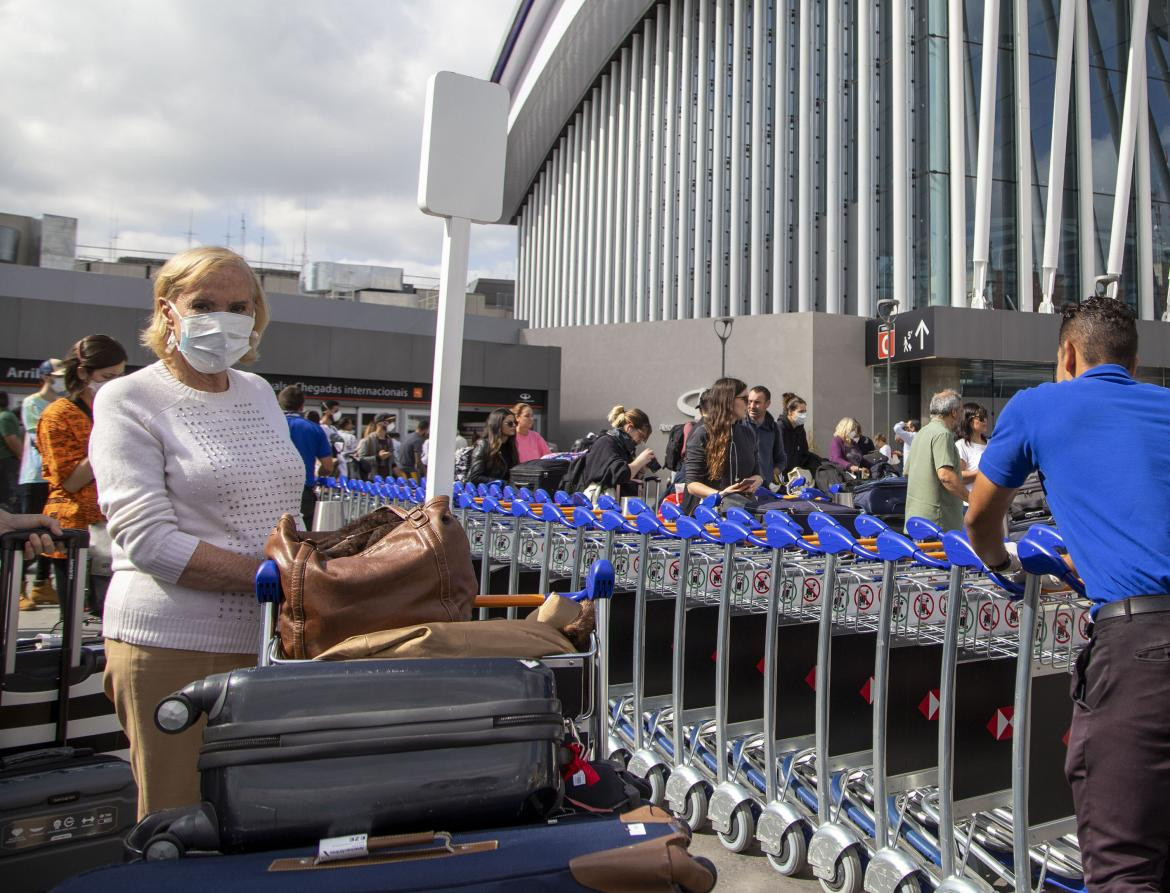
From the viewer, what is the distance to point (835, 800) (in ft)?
12.1

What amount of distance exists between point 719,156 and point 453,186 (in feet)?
90.5

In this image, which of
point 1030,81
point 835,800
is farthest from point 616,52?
point 835,800

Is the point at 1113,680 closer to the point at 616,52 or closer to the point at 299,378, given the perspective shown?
the point at 299,378

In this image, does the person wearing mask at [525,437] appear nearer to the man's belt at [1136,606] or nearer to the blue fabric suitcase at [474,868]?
the man's belt at [1136,606]

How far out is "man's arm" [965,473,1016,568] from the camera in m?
2.50

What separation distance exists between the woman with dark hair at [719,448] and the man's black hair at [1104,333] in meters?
3.61

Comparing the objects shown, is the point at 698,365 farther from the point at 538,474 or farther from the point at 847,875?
the point at 847,875

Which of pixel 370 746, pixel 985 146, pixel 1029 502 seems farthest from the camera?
pixel 985 146

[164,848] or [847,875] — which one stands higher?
[164,848]

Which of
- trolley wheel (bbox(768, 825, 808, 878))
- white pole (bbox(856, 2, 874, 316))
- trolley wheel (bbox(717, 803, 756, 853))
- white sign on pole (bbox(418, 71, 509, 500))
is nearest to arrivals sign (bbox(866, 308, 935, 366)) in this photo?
white pole (bbox(856, 2, 874, 316))

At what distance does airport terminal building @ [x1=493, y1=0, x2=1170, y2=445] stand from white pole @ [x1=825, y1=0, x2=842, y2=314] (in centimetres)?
5

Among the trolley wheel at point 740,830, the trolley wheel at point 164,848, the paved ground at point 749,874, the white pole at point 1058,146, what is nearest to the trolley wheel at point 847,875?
the paved ground at point 749,874

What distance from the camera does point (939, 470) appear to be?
5.76 metres

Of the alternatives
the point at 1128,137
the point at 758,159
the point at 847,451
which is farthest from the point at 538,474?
the point at 1128,137
